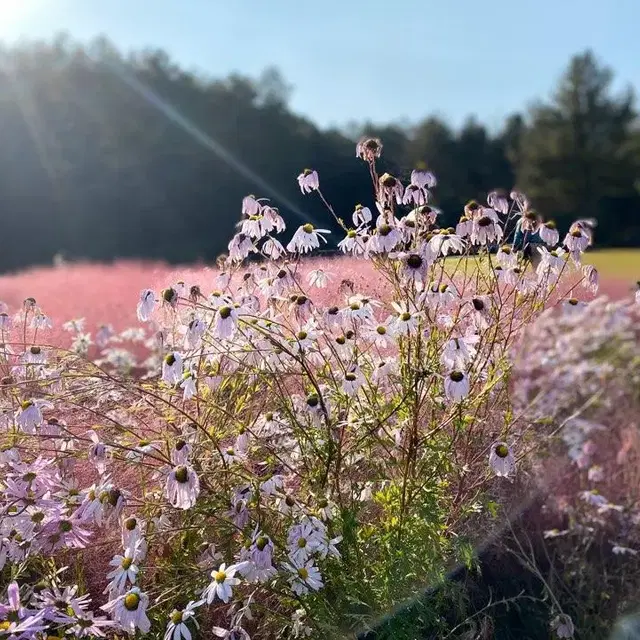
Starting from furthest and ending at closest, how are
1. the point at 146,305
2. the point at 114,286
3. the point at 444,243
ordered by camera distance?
1. the point at 114,286
2. the point at 146,305
3. the point at 444,243

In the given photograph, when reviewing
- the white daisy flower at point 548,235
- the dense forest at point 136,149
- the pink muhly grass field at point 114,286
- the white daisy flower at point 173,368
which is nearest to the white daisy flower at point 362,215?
Result: the pink muhly grass field at point 114,286

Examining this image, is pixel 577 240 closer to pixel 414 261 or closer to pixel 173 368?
pixel 414 261

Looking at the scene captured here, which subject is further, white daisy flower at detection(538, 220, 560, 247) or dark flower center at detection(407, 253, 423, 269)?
white daisy flower at detection(538, 220, 560, 247)

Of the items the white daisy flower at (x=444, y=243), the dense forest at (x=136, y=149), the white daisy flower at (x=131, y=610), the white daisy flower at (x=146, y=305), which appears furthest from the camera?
the dense forest at (x=136, y=149)

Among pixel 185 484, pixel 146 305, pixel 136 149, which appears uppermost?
pixel 136 149

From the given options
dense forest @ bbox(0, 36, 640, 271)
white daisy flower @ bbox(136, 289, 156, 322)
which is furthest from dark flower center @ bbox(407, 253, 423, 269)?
dense forest @ bbox(0, 36, 640, 271)

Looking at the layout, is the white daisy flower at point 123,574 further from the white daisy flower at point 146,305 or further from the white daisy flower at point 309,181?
the white daisy flower at point 309,181

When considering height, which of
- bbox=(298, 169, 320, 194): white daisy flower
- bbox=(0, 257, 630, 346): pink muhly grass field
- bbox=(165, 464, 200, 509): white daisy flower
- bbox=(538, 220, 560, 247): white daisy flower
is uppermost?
bbox=(298, 169, 320, 194): white daisy flower

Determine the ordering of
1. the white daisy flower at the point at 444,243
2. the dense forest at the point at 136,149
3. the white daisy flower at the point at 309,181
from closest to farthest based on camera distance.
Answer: the white daisy flower at the point at 444,243, the white daisy flower at the point at 309,181, the dense forest at the point at 136,149

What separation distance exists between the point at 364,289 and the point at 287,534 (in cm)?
59

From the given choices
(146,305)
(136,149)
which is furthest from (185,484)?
(136,149)

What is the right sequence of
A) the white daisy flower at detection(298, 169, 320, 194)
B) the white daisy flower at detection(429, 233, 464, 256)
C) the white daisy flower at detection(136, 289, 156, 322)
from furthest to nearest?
1. the white daisy flower at detection(298, 169, 320, 194)
2. the white daisy flower at detection(136, 289, 156, 322)
3. the white daisy flower at detection(429, 233, 464, 256)

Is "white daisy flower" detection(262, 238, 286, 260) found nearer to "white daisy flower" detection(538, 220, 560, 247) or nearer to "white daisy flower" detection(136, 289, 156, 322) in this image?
"white daisy flower" detection(136, 289, 156, 322)

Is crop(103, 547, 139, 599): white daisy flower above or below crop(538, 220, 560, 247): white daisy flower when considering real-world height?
below
